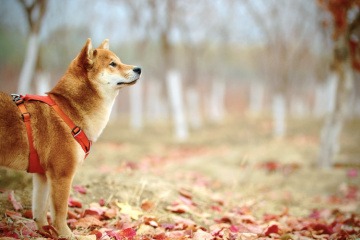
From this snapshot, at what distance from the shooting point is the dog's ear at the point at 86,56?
3486mm

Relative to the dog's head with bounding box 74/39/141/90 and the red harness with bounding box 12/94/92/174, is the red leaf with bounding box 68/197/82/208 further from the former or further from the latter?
the dog's head with bounding box 74/39/141/90

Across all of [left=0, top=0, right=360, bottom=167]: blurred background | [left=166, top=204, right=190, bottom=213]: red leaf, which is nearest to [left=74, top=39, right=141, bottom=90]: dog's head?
[left=166, top=204, right=190, bottom=213]: red leaf

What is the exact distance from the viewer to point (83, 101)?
11.8 ft

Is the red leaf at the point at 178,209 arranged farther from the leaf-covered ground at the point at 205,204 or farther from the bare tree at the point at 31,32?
the bare tree at the point at 31,32

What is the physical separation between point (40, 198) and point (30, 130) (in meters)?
0.85

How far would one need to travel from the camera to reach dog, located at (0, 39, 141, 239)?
322 centimetres

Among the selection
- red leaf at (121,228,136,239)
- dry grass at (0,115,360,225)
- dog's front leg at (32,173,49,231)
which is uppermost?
dog's front leg at (32,173,49,231)

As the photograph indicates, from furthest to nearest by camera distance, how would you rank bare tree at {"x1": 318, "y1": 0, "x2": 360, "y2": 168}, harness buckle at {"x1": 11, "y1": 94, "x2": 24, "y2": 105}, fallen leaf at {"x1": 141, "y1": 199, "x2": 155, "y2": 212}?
bare tree at {"x1": 318, "y1": 0, "x2": 360, "y2": 168} < fallen leaf at {"x1": 141, "y1": 199, "x2": 155, "y2": 212} < harness buckle at {"x1": 11, "y1": 94, "x2": 24, "y2": 105}

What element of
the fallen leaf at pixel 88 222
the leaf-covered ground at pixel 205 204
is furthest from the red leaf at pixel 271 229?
the fallen leaf at pixel 88 222

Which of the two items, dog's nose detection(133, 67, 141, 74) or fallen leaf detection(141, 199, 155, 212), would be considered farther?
fallen leaf detection(141, 199, 155, 212)

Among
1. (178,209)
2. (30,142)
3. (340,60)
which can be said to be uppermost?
(340,60)

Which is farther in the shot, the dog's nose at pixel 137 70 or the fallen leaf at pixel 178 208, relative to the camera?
the fallen leaf at pixel 178 208

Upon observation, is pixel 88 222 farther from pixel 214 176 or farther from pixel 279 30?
pixel 279 30

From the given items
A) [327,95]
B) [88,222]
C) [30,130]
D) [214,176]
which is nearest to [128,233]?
[88,222]
